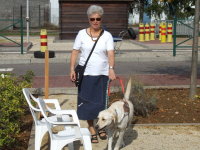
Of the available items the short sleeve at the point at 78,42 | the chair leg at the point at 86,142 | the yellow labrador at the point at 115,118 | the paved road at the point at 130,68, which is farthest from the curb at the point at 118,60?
the chair leg at the point at 86,142

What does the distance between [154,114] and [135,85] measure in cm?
70

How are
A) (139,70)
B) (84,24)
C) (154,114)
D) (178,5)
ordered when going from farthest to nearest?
(178,5), (84,24), (139,70), (154,114)

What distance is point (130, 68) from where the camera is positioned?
15.2m

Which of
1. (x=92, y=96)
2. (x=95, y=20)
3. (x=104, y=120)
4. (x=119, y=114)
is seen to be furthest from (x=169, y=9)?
(x=104, y=120)

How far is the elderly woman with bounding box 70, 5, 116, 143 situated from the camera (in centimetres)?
590

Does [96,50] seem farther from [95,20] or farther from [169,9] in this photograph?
[169,9]

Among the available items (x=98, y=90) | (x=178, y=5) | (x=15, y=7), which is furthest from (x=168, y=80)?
(x=15, y=7)

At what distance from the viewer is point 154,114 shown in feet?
26.0

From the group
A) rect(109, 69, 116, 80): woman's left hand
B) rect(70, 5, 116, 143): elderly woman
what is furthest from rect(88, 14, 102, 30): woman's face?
rect(109, 69, 116, 80): woman's left hand

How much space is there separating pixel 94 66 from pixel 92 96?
43 centimetres

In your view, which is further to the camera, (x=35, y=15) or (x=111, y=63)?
(x=35, y=15)

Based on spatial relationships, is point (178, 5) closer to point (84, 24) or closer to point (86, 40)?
point (84, 24)

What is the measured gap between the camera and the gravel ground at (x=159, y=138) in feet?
20.0

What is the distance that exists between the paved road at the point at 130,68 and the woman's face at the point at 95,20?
7.82 m
